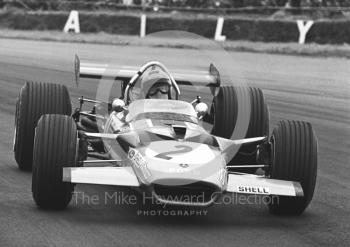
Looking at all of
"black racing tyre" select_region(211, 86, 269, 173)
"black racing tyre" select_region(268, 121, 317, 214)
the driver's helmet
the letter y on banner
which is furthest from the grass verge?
"black racing tyre" select_region(268, 121, 317, 214)

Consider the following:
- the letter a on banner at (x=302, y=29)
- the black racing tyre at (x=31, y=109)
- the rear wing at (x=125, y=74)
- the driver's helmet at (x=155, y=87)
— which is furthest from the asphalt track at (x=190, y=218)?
the letter a on banner at (x=302, y=29)

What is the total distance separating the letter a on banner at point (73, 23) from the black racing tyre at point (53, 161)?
27.2m

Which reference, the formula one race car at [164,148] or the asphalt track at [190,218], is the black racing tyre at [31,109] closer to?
the formula one race car at [164,148]

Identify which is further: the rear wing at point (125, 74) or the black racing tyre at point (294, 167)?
the rear wing at point (125, 74)

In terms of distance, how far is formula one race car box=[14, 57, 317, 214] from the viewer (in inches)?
283

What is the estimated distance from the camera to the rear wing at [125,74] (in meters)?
10.1

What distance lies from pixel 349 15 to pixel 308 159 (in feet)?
71.7

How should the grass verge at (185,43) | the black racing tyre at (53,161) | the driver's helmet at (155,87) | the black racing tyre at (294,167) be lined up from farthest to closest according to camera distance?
the grass verge at (185,43) → the driver's helmet at (155,87) → the black racing tyre at (294,167) → the black racing tyre at (53,161)

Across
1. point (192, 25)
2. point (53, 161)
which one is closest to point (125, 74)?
point (53, 161)

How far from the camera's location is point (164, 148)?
750 cm

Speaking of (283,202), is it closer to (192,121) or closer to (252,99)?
(192,121)

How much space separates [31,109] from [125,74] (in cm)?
125

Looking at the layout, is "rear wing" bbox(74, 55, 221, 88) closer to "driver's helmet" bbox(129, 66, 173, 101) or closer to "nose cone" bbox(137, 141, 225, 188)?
"driver's helmet" bbox(129, 66, 173, 101)

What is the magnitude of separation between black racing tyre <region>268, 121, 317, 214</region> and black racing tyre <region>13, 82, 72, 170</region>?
2650 mm
